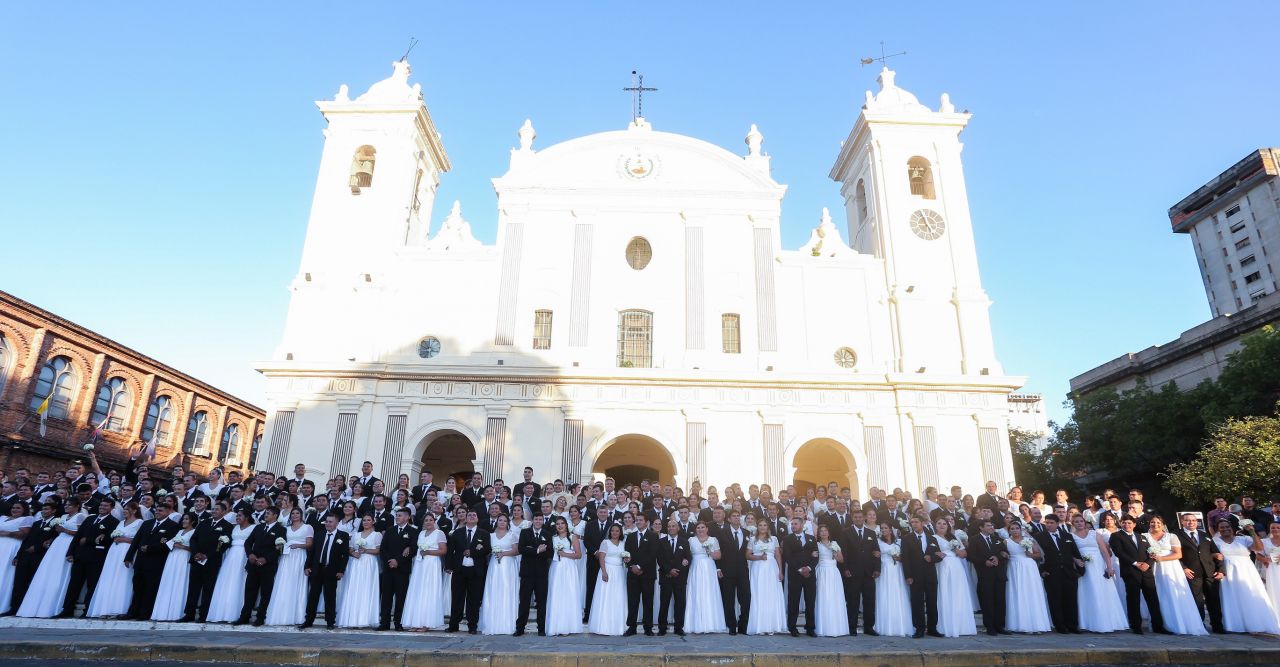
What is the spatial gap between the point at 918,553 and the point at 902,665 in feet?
7.34

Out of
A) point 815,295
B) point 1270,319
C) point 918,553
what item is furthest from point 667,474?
point 1270,319

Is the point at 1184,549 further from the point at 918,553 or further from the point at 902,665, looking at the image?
the point at 902,665

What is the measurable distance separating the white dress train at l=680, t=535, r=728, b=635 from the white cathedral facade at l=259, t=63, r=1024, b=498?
1018 cm

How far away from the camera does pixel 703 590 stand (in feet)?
31.3

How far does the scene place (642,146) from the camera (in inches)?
945

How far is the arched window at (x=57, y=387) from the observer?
24.7m

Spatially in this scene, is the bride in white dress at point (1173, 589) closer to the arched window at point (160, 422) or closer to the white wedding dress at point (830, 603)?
the white wedding dress at point (830, 603)

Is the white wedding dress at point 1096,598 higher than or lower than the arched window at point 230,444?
lower

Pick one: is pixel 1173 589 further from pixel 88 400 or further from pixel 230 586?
pixel 88 400

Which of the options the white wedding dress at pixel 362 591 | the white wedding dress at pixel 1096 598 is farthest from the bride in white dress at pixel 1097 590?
the white wedding dress at pixel 362 591

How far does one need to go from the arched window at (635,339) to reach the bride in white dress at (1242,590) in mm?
14084

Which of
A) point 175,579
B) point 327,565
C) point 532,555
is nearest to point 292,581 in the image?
point 327,565

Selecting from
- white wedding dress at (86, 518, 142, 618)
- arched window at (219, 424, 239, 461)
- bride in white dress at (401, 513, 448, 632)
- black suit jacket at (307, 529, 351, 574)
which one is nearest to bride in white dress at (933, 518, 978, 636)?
bride in white dress at (401, 513, 448, 632)

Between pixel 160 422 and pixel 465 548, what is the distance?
28.5 m
